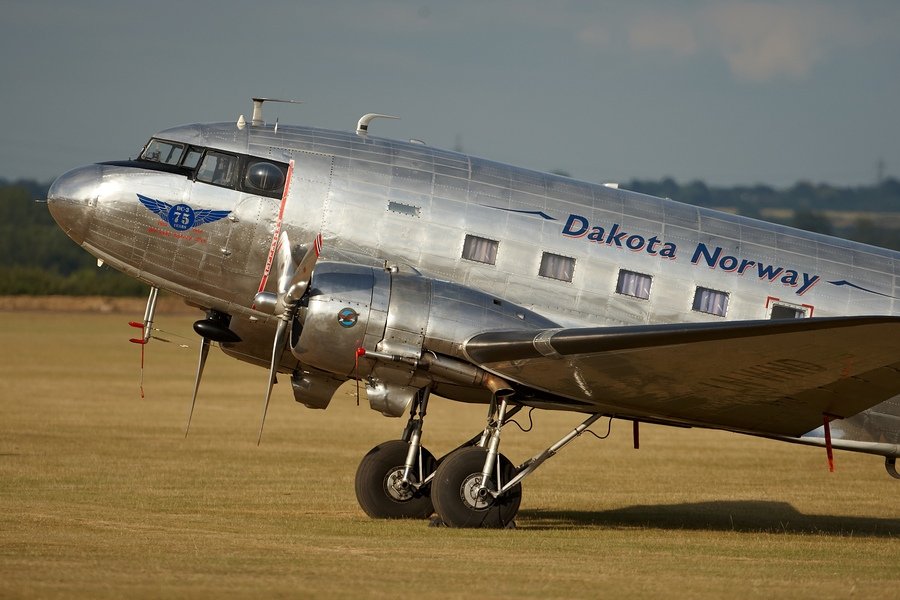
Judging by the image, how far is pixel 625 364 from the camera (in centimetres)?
1379

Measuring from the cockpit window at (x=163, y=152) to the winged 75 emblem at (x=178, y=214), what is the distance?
67 centimetres

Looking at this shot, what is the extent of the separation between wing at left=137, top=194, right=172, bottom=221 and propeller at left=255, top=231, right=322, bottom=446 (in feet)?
5.04

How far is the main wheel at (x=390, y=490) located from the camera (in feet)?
52.1

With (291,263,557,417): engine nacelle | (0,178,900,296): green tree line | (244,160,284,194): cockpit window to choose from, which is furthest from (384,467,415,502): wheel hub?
(0,178,900,296): green tree line

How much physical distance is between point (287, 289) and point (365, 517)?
3.52 metres

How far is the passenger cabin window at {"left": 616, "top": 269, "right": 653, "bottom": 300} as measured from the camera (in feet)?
50.8

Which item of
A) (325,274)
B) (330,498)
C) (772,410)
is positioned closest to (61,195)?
(325,274)

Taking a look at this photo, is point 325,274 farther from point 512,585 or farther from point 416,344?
point 512,585

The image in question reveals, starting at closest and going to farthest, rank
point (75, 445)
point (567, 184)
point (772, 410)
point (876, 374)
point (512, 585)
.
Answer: point (512, 585) < point (876, 374) < point (772, 410) < point (567, 184) < point (75, 445)

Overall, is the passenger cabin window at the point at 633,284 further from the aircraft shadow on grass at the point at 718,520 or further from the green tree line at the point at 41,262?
the green tree line at the point at 41,262

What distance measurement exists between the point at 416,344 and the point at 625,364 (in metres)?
2.36

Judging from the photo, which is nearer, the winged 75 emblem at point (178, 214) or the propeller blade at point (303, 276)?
the propeller blade at point (303, 276)

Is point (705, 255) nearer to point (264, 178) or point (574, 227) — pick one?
point (574, 227)

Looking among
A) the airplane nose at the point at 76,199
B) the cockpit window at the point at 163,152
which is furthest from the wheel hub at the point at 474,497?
the airplane nose at the point at 76,199
